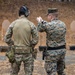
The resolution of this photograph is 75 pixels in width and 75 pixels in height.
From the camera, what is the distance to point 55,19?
7840mm

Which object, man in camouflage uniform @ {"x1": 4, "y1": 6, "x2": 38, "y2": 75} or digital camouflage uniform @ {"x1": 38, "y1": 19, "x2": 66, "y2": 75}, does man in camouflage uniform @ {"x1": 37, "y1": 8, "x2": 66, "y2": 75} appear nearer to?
digital camouflage uniform @ {"x1": 38, "y1": 19, "x2": 66, "y2": 75}

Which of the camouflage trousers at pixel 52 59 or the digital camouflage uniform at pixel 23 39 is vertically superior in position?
the digital camouflage uniform at pixel 23 39

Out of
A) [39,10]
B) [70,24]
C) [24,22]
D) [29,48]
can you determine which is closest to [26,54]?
[29,48]

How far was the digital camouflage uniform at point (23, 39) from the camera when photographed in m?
7.61

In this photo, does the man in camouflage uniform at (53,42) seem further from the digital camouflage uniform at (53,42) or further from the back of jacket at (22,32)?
the back of jacket at (22,32)

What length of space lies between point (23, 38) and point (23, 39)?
23 mm

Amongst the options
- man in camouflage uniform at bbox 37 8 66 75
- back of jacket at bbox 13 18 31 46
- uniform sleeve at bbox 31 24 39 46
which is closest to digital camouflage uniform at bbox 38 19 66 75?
man in camouflage uniform at bbox 37 8 66 75

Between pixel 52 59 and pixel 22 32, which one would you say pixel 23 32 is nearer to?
pixel 22 32

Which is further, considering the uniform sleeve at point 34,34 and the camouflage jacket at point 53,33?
the camouflage jacket at point 53,33

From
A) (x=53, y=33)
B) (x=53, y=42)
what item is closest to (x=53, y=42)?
(x=53, y=42)

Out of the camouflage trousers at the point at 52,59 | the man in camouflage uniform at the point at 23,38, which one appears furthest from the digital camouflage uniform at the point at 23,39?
the camouflage trousers at the point at 52,59

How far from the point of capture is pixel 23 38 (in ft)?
24.9

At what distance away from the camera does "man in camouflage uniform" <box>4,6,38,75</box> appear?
7.61m

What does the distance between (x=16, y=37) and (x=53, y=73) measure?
1.24 m
